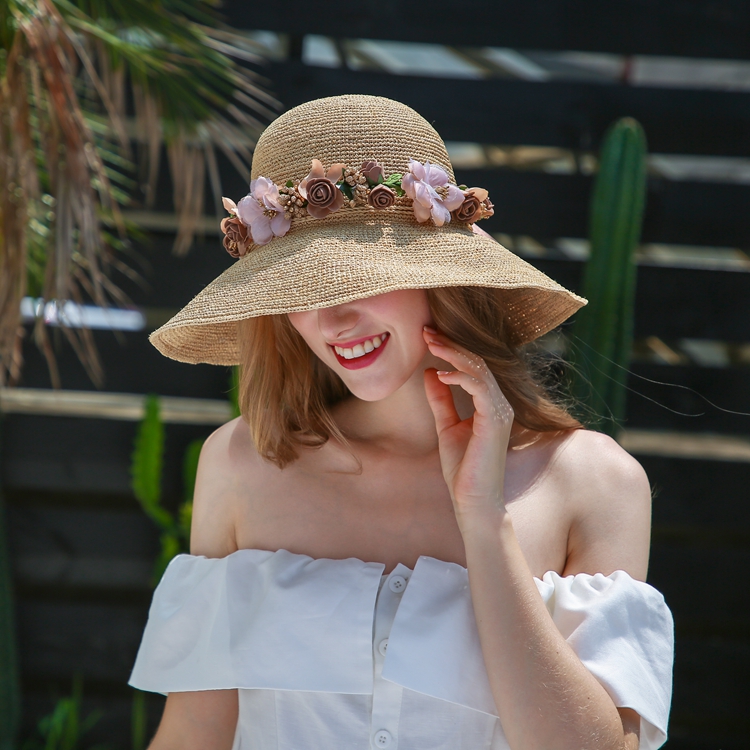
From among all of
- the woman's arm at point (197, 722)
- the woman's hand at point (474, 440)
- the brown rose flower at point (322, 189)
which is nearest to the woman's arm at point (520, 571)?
the woman's hand at point (474, 440)

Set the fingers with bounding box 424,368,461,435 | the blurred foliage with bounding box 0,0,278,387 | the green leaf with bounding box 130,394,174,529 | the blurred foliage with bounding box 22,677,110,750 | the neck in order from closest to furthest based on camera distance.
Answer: the fingers with bounding box 424,368,461,435 < the neck < the blurred foliage with bounding box 0,0,278,387 < the green leaf with bounding box 130,394,174,529 < the blurred foliage with bounding box 22,677,110,750

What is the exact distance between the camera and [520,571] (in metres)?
1.08

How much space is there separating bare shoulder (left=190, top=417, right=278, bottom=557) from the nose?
1.18 ft

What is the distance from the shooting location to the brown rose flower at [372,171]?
1.14 meters

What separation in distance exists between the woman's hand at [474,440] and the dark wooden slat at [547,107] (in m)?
1.76

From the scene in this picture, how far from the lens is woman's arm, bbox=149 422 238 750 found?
4.16 feet

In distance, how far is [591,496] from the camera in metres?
1.21

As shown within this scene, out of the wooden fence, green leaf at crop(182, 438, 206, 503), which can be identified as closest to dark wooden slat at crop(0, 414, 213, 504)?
the wooden fence

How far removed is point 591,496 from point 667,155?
2.01 metres

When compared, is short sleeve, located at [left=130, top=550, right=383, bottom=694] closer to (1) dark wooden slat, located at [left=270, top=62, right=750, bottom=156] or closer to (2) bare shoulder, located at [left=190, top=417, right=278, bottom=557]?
(2) bare shoulder, located at [left=190, top=417, right=278, bottom=557]

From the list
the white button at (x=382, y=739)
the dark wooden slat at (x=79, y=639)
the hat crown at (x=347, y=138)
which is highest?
the hat crown at (x=347, y=138)

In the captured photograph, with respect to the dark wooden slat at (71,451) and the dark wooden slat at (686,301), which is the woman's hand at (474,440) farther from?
the dark wooden slat at (71,451)

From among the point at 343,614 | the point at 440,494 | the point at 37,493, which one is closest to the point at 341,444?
the point at 440,494

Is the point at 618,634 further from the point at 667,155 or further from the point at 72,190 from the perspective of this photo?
the point at 667,155
